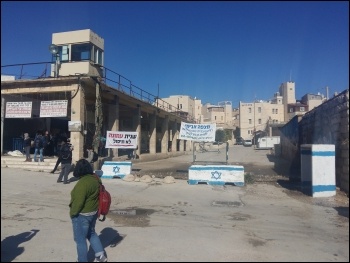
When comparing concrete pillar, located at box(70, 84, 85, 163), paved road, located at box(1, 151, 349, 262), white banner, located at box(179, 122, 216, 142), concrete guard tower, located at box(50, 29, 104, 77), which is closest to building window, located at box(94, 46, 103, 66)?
concrete guard tower, located at box(50, 29, 104, 77)

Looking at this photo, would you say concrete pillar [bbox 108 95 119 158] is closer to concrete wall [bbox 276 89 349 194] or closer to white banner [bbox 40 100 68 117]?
white banner [bbox 40 100 68 117]

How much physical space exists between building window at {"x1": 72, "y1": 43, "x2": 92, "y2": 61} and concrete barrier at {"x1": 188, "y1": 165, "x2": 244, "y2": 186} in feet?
40.2

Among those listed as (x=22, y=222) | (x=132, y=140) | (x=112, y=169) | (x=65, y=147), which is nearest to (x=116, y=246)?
(x=22, y=222)

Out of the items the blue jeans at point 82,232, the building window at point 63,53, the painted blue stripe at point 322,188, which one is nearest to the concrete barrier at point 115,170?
the painted blue stripe at point 322,188

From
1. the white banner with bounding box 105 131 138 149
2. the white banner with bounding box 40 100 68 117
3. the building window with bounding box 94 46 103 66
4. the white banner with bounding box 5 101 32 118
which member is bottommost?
the white banner with bounding box 105 131 138 149

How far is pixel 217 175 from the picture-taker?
12117 millimetres

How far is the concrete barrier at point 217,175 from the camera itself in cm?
1196

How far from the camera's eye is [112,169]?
44.6ft

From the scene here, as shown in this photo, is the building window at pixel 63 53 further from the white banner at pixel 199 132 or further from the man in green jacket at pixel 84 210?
the man in green jacket at pixel 84 210

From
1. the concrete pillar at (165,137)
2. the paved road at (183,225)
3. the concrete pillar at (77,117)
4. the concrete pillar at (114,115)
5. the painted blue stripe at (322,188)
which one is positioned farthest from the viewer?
the concrete pillar at (165,137)

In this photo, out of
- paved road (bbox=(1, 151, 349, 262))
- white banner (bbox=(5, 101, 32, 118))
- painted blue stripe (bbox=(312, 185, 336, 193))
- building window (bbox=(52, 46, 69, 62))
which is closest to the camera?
paved road (bbox=(1, 151, 349, 262))

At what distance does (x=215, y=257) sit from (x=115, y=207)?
13.9 feet

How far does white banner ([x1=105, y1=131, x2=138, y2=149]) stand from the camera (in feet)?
50.2

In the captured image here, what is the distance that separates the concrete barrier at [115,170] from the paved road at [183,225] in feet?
10.2
